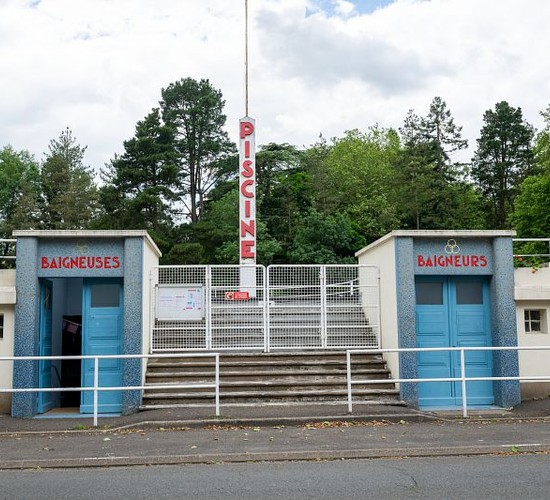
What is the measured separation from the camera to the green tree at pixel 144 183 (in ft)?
154

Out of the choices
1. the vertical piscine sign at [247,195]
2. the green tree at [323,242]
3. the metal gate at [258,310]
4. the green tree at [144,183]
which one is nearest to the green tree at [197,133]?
the green tree at [144,183]

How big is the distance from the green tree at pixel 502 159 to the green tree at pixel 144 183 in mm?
26184

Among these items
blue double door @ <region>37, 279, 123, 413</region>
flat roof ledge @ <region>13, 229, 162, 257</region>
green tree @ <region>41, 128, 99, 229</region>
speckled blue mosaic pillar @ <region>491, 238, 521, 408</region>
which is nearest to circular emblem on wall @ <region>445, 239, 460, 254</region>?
speckled blue mosaic pillar @ <region>491, 238, 521, 408</region>

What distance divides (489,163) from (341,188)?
45.1ft

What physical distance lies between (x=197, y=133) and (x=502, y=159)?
85.0 ft

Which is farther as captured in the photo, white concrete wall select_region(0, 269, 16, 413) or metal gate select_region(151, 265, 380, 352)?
metal gate select_region(151, 265, 380, 352)

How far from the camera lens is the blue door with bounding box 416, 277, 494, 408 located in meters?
13.7

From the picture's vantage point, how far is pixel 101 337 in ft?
44.2

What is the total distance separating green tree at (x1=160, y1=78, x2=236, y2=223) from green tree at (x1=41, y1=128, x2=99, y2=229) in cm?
801

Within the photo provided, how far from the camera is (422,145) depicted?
52.4 metres

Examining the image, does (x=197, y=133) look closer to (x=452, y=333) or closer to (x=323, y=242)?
(x=323, y=242)

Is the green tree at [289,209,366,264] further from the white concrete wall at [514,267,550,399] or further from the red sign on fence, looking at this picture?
the white concrete wall at [514,267,550,399]

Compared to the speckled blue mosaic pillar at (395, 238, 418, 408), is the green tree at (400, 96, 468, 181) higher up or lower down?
higher up

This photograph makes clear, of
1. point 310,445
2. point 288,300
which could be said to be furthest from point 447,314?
point 310,445
